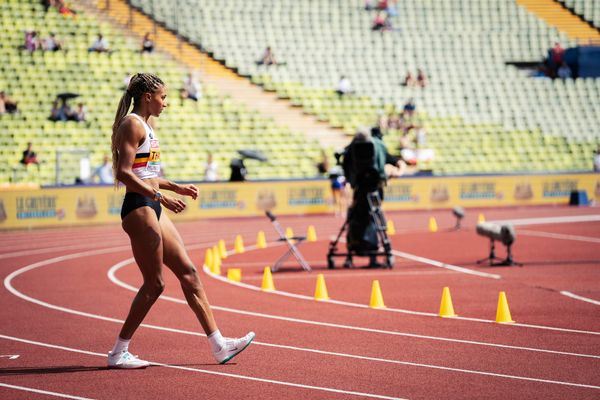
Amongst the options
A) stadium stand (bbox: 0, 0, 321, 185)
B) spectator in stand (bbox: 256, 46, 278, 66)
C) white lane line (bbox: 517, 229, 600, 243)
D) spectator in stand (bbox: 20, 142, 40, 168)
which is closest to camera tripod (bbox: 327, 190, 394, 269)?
white lane line (bbox: 517, 229, 600, 243)

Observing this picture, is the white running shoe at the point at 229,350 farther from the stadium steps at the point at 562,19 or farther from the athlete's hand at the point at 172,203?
the stadium steps at the point at 562,19

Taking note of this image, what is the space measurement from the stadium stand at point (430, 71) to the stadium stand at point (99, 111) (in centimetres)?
242

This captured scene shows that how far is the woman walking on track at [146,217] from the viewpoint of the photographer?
8.07 m

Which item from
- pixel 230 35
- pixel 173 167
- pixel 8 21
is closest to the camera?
pixel 173 167

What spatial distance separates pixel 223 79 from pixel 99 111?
5575 mm

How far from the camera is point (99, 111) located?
32938 millimetres

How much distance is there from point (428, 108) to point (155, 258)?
3144 centimetres

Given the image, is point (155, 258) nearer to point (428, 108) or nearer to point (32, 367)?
point (32, 367)

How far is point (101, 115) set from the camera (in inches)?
1293

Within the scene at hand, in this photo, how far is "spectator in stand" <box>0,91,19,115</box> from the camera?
3125 cm

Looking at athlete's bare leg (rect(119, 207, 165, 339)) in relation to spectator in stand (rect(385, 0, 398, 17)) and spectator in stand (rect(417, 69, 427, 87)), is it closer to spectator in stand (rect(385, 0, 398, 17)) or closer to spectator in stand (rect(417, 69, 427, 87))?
spectator in stand (rect(417, 69, 427, 87))

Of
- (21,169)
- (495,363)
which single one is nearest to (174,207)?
(495,363)

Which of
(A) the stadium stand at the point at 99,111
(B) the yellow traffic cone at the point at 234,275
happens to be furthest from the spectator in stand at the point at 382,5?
(B) the yellow traffic cone at the point at 234,275

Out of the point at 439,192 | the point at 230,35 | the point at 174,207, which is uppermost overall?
the point at 230,35
